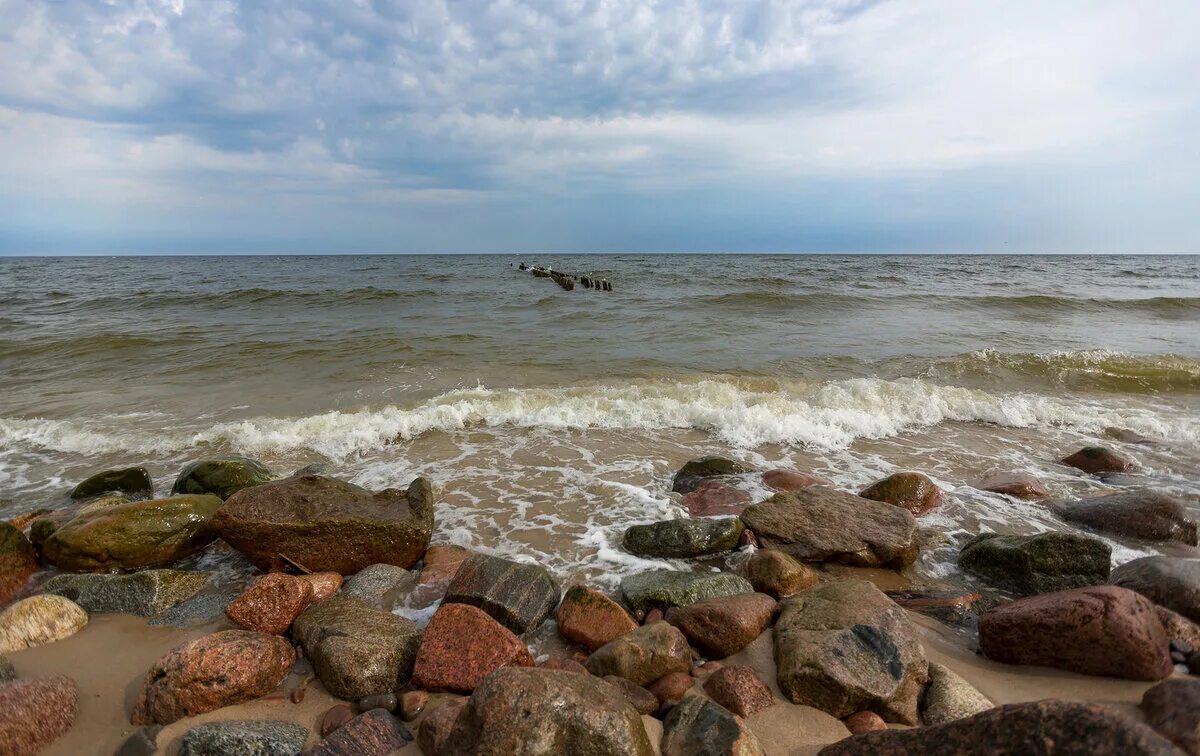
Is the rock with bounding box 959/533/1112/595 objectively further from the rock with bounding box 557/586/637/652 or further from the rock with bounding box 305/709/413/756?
the rock with bounding box 305/709/413/756

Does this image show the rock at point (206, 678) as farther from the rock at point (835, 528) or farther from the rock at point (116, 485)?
the rock at point (116, 485)

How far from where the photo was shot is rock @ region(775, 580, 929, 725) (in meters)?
2.83

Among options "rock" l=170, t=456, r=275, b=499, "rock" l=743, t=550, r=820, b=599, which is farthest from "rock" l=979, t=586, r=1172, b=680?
"rock" l=170, t=456, r=275, b=499

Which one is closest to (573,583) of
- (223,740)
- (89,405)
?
(223,740)

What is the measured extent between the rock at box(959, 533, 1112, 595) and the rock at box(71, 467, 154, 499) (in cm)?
825

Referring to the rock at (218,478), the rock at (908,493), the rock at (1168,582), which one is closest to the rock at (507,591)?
the rock at (218,478)

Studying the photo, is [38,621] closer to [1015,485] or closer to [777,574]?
[777,574]

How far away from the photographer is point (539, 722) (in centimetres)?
232

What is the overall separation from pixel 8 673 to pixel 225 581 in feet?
4.31

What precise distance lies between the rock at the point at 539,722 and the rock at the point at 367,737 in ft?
1.28

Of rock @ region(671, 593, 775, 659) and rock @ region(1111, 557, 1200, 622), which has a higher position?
rock @ region(1111, 557, 1200, 622)

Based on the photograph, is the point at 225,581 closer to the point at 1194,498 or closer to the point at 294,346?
the point at 1194,498

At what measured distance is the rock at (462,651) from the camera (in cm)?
301

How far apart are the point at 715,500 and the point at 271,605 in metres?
3.95
